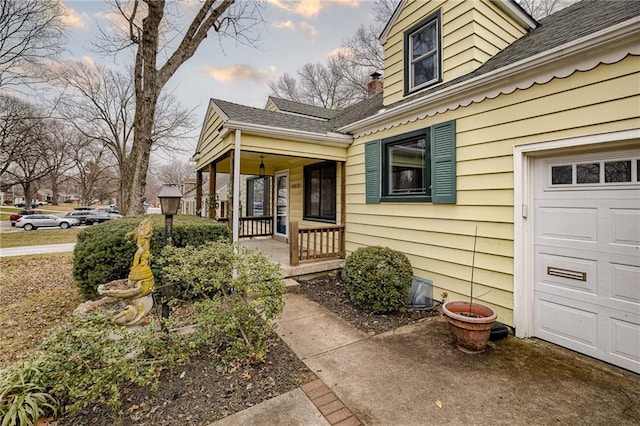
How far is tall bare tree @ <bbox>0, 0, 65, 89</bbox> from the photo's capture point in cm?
1158

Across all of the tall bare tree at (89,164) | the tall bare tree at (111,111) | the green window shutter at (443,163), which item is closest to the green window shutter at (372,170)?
the green window shutter at (443,163)

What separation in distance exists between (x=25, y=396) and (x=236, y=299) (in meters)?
1.56

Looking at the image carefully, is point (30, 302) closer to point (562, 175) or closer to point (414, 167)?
point (414, 167)

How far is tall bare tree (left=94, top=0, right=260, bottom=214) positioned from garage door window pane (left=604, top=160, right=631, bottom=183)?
32.4 feet

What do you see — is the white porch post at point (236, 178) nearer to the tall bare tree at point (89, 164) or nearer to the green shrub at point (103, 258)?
the green shrub at point (103, 258)

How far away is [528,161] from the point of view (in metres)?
3.30

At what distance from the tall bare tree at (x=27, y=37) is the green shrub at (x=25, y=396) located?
15.3m

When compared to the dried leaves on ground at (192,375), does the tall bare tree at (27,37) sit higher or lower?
higher

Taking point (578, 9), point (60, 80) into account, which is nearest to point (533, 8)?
point (578, 9)

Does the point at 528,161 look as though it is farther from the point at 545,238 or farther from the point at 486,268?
the point at 486,268

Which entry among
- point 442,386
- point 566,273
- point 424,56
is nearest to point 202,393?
point 442,386

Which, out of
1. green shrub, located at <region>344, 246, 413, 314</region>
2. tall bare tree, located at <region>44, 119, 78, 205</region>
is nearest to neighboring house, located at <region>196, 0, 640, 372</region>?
green shrub, located at <region>344, 246, 413, 314</region>

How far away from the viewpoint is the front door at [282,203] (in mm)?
8766

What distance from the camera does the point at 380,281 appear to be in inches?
155
